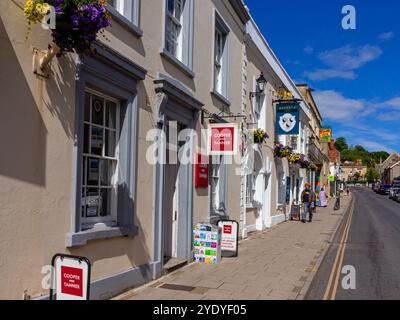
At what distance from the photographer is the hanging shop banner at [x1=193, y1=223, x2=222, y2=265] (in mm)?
9266

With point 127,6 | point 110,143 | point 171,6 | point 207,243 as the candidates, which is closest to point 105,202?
point 110,143

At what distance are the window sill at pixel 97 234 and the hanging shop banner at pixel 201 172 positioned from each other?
310 cm

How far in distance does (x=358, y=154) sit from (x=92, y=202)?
589 feet

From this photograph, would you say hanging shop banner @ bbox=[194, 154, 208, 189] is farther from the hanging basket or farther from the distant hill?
the distant hill

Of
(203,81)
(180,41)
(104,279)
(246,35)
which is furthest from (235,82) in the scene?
(104,279)

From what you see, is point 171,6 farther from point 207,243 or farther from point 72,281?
point 72,281

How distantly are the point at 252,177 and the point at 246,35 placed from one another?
17.7 feet

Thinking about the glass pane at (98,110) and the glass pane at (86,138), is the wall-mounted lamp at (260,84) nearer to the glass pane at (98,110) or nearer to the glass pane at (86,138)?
the glass pane at (98,110)

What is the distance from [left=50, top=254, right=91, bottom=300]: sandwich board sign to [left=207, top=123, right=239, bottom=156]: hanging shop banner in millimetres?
6088

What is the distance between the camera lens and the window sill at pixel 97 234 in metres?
5.30

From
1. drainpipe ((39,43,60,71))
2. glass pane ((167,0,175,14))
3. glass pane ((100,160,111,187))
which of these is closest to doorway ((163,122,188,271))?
glass pane ((167,0,175,14))

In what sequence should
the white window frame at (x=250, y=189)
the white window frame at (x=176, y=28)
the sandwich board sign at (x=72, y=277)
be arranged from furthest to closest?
the white window frame at (x=250, y=189), the white window frame at (x=176, y=28), the sandwich board sign at (x=72, y=277)

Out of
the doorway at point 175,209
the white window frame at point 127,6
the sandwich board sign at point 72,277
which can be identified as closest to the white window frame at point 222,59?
the doorway at point 175,209

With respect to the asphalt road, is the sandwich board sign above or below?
above
